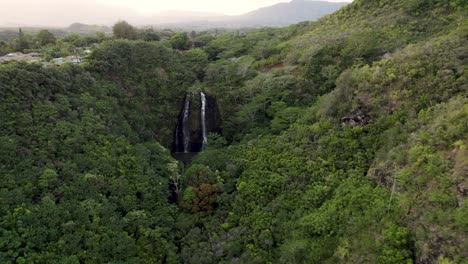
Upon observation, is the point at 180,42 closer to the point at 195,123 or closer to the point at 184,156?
the point at 195,123

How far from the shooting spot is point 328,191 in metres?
22.0

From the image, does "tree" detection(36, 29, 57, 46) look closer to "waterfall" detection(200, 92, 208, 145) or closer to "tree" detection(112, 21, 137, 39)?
"tree" detection(112, 21, 137, 39)

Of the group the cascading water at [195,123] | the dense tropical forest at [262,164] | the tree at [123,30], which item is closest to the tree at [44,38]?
the dense tropical forest at [262,164]

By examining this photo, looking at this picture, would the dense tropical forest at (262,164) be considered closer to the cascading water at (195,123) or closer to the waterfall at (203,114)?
the cascading water at (195,123)

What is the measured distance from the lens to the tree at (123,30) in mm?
48281

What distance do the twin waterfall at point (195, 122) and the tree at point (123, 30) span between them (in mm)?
18206

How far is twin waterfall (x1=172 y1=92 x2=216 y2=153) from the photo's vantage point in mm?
38344

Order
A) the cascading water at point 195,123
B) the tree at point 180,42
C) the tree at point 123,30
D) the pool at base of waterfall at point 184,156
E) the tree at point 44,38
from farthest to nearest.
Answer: the tree at point 180,42
the tree at point 123,30
the tree at point 44,38
the cascading water at point 195,123
the pool at base of waterfall at point 184,156

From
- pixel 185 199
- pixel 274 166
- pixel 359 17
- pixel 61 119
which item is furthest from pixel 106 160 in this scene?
pixel 359 17

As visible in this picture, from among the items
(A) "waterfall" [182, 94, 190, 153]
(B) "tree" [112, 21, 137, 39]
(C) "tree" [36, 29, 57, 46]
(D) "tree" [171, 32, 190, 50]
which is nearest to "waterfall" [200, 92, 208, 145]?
(A) "waterfall" [182, 94, 190, 153]

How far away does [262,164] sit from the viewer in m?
26.6

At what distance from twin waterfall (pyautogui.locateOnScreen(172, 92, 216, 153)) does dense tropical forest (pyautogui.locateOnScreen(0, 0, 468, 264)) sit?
189 centimetres

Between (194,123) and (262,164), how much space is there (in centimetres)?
1464

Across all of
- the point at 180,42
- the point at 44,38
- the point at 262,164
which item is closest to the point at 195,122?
the point at 262,164
